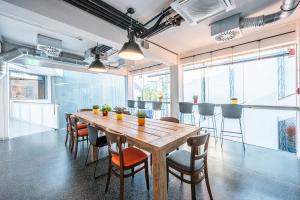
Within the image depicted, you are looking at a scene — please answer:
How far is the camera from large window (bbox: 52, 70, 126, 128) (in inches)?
240

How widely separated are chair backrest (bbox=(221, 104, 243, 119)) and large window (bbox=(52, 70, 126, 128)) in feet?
16.2

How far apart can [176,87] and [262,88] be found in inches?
93.3

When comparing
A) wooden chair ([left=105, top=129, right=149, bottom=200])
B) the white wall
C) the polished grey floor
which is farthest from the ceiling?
the polished grey floor

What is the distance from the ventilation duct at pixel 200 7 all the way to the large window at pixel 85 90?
17.7ft

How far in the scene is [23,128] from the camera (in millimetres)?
5344

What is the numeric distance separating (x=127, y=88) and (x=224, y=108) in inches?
186

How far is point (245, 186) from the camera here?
6.28 feet

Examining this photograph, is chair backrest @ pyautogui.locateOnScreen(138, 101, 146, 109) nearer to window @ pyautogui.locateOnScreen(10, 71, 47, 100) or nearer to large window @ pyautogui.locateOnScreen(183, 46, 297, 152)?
large window @ pyautogui.locateOnScreen(183, 46, 297, 152)

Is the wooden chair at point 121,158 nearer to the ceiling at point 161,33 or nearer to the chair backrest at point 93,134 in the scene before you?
the chair backrest at point 93,134

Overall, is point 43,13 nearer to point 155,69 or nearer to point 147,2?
point 147,2

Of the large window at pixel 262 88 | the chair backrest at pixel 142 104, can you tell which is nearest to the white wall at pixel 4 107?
the chair backrest at pixel 142 104

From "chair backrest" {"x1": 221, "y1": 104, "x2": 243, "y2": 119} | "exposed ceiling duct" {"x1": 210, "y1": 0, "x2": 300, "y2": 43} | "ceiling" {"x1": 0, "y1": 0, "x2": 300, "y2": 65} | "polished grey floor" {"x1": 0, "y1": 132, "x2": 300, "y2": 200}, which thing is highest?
"ceiling" {"x1": 0, "y1": 0, "x2": 300, "y2": 65}

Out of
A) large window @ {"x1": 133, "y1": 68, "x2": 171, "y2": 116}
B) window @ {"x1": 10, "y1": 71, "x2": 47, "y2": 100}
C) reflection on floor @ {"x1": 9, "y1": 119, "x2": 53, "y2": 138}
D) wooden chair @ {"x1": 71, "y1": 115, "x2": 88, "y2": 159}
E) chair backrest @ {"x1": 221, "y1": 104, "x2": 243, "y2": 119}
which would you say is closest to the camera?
wooden chair @ {"x1": 71, "y1": 115, "x2": 88, "y2": 159}

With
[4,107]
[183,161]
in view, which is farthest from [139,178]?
[4,107]
